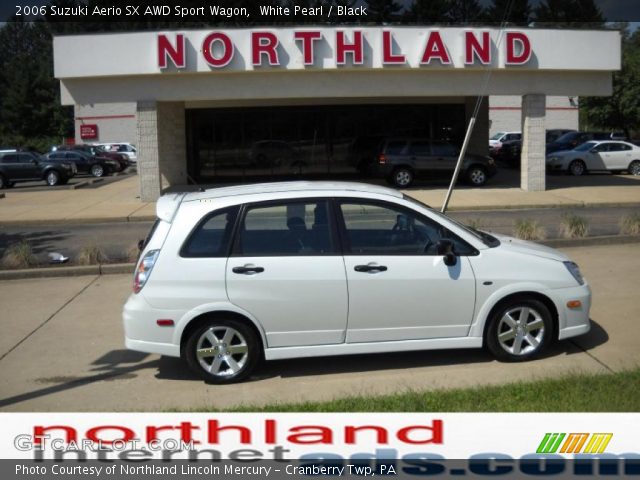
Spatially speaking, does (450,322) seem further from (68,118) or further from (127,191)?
(68,118)

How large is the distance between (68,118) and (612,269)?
72606mm

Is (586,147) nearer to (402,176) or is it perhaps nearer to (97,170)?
(402,176)

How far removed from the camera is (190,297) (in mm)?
6609

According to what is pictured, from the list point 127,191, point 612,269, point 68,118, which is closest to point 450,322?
point 612,269

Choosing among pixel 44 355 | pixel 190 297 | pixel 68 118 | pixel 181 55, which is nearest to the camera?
pixel 190 297

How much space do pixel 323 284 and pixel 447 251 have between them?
3.63ft

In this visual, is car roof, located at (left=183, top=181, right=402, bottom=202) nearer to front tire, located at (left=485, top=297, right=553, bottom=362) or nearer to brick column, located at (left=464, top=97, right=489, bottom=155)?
front tire, located at (left=485, top=297, right=553, bottom=362)

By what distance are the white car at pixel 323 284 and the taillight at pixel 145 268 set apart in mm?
13

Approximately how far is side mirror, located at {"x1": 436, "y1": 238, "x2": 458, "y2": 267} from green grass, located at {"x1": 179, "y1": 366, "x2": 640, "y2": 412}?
1.17 m

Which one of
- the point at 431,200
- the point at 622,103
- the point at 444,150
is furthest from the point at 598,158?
the point at 622,103

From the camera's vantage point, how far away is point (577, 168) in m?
31.0

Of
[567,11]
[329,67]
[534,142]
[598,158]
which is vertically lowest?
[598,158]

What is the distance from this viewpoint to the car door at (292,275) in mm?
6648

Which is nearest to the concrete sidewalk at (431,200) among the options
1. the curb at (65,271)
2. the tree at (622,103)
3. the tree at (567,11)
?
the curb at (65,271)
